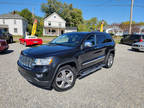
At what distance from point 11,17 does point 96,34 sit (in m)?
39.1

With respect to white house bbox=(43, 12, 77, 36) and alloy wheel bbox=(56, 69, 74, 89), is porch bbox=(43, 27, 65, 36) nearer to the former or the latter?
white house bbox=(43, 12, 77, 36)

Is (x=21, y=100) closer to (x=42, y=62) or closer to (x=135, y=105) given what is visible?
(x=42, y=62)

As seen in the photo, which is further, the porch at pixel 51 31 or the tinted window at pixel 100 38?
the porch at pixel 51 31

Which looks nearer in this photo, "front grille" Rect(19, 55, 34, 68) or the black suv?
the black suv

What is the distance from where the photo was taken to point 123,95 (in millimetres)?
2898

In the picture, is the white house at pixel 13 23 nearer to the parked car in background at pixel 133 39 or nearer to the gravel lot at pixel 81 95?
the parked car in background at pixel 133 39

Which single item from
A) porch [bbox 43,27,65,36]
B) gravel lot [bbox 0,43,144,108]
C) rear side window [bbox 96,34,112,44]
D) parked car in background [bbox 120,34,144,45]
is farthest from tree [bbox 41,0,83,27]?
gravel lot [bbox 0,43,144,108]

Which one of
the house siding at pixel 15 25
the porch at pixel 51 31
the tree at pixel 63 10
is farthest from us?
the tree at pixel 63 10

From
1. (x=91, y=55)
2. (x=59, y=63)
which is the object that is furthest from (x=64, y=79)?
(x=91, y=55)

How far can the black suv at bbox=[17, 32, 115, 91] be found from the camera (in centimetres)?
260

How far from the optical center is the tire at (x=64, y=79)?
292 centimetres

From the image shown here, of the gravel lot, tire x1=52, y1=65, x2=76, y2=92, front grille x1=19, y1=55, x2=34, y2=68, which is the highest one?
front grille x1=19, y1=55, x2=34, y2=68

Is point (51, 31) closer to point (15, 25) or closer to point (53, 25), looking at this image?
point (53, 25)

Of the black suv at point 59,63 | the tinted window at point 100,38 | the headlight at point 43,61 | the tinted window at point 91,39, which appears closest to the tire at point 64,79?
the black suv at point 59,63
